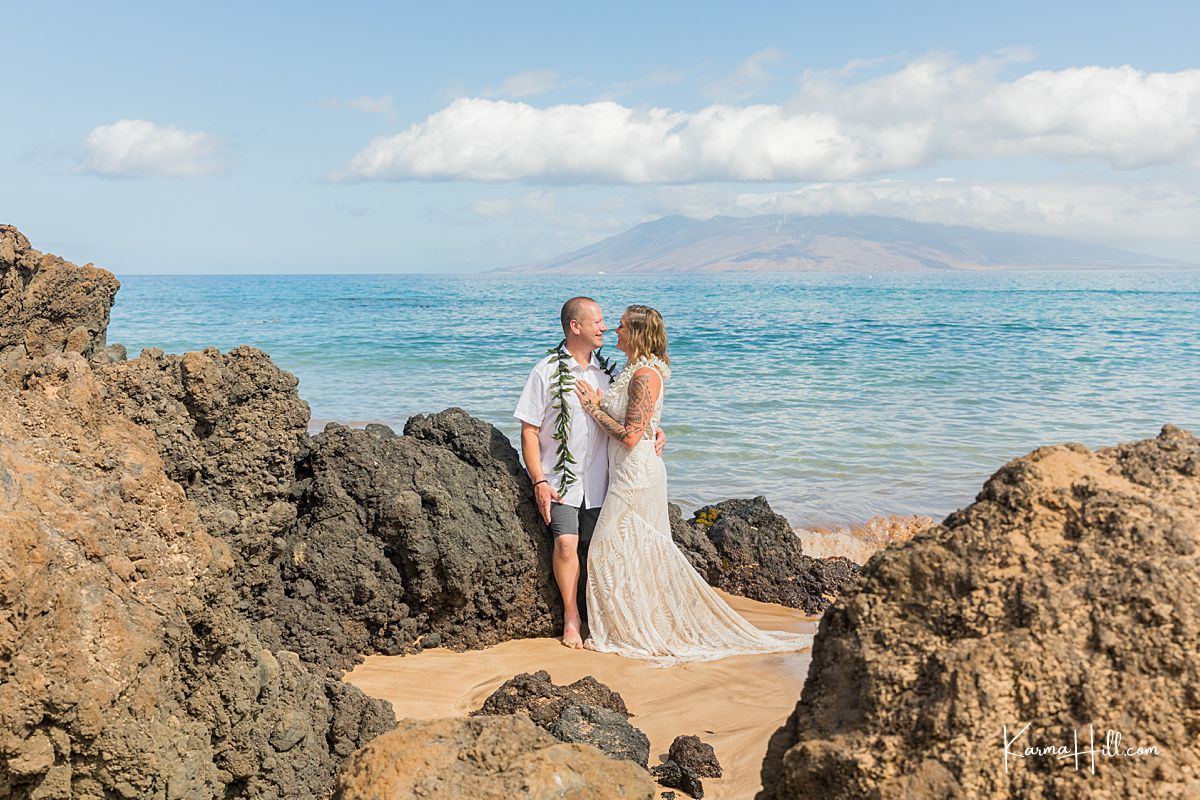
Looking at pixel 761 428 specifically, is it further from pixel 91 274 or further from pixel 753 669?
pixel 91 274

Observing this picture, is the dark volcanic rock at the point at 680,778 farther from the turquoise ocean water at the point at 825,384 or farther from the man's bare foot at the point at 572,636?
the turquoise ocean water at the point at 825,384

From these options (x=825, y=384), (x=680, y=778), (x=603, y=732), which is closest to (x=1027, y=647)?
(x=680, y=778)

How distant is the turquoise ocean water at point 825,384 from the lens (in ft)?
38.9

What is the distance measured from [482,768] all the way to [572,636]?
3814 millimetres

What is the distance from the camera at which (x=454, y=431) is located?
6082 millimetres

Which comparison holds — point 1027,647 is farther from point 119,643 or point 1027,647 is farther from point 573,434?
point 573,434

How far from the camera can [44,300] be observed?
5109 millimetres

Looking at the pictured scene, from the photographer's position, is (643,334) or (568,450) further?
(568,450)

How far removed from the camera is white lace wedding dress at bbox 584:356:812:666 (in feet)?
19.7

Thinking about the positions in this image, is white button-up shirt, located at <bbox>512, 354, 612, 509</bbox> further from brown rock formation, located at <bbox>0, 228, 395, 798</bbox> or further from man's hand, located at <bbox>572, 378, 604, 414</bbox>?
brown rock formation, located at <bbox>0, 228, 395, 798</bbox>

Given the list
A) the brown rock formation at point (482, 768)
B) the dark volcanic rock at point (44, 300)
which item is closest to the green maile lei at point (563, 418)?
the dark volcanic rock at point (44, 300)

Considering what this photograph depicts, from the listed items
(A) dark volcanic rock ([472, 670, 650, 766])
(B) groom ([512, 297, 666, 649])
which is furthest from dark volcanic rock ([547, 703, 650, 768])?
(B) groom ([512, 297, 666, 649])

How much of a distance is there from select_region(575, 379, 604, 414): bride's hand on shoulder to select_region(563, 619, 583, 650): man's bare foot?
1319mm

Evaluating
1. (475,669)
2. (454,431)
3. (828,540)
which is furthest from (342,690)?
(828,540)
